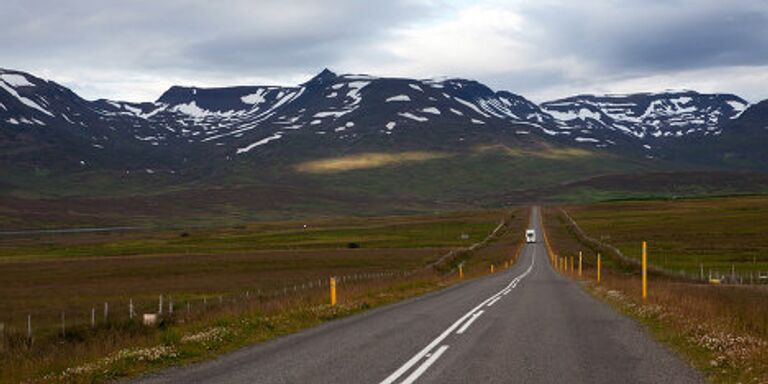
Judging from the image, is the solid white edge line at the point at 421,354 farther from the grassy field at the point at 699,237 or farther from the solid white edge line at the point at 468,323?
the grassy field at the point at 699,237

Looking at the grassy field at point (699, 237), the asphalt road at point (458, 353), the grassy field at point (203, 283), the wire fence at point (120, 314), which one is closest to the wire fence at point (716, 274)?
the grassy field at point (699, 237)

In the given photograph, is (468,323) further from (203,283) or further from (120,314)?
(203,283)

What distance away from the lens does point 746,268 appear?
2682 inches

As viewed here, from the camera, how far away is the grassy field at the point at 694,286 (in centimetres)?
1535

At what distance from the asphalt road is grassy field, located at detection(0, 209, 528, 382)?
70.6 inches

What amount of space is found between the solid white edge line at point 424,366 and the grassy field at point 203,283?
486cm

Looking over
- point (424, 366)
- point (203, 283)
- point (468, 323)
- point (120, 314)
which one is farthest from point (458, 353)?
point (203, 283)

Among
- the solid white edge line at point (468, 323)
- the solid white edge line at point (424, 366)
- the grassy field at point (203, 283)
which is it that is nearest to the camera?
the solid white edge line at point (424, 366)

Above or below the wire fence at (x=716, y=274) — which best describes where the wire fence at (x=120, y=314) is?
above

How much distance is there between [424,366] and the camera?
1473cm

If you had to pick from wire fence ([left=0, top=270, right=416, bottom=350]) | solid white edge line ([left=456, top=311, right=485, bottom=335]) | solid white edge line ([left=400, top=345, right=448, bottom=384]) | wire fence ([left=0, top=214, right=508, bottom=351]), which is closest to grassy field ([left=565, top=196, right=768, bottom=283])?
wire fence ([left=0, top=214, right=508, bottom=351])

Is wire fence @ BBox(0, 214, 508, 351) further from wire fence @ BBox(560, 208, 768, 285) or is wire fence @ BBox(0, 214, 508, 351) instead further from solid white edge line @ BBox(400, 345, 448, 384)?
wire fence @ BBox(560, 208, 768, 285)

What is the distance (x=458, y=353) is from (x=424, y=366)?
1.88m

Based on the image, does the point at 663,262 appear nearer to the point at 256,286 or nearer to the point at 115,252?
the point at 256,286
